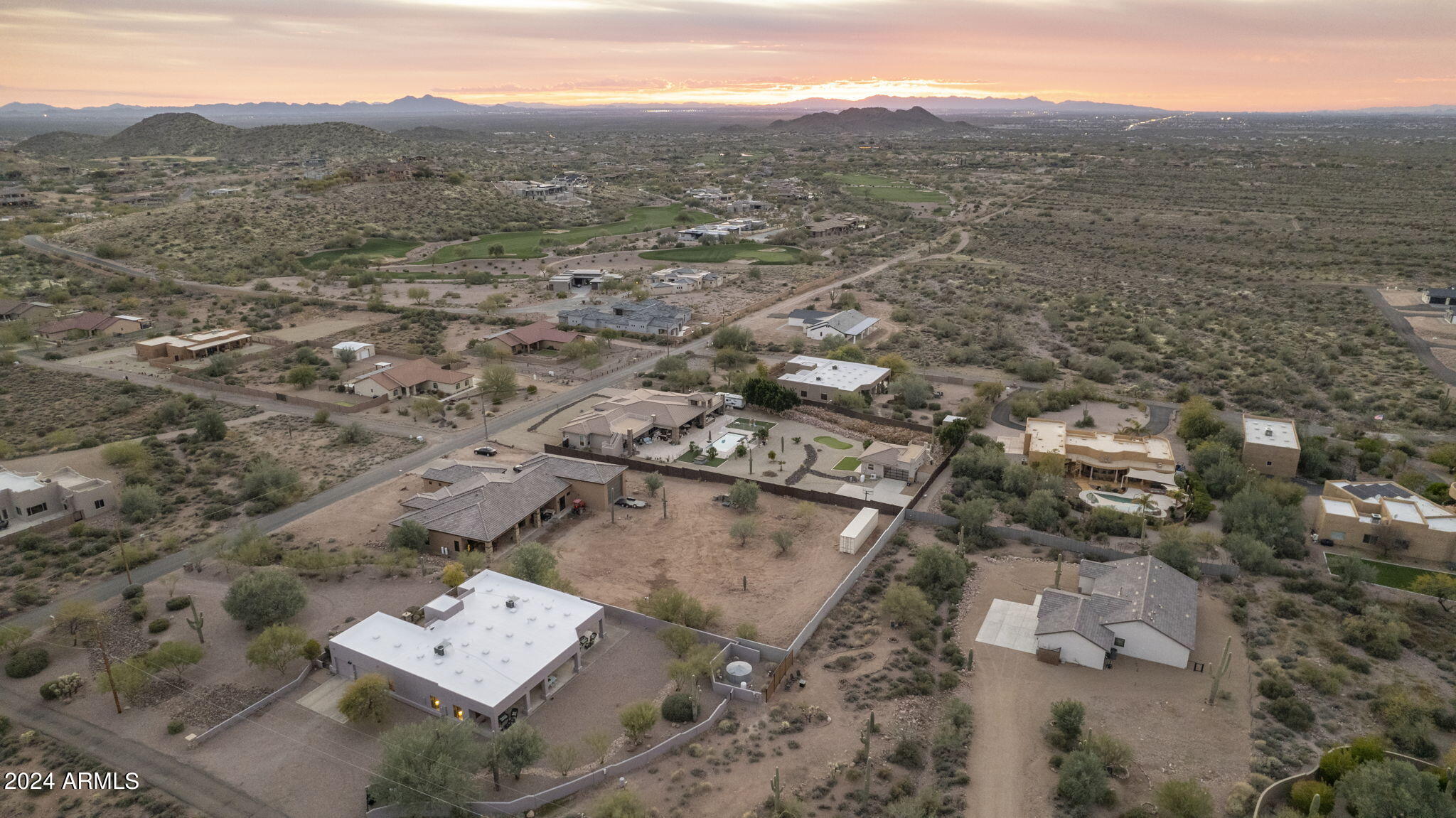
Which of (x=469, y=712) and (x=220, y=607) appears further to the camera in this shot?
(x=220, y=607)

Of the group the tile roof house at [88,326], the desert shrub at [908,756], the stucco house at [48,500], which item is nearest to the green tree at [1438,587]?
the desert shrub at [908,756]

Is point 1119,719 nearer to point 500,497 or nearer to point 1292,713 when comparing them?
point 1292,713

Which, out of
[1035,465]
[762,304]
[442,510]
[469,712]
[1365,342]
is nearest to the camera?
[469,712]

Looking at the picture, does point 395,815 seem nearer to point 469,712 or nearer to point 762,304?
point 469,712

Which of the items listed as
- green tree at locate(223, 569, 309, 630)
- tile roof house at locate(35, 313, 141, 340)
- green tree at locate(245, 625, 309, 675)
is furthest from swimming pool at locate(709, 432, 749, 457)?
tile roof house at locate(35, 313, 141, 340)

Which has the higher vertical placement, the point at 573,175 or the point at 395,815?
the point at 573,175

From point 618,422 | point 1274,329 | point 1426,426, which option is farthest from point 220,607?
point 1274,329
